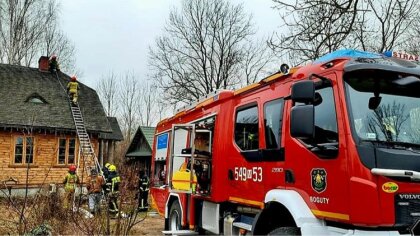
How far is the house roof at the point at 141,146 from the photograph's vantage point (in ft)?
105

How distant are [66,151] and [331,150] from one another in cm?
2117

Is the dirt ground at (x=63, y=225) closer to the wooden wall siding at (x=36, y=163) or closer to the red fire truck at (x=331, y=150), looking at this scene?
the red fire truck at (x=331, y=150)

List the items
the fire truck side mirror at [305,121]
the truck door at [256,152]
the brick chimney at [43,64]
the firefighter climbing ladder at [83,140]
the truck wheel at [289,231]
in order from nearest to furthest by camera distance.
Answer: the fire truck side mirror at [305,121], the truck wheel at [289,231], the truck door at [256,152], the firefighter climbing ladder at [83,140], the brick chimney at [43,64]

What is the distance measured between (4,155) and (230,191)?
18357 millimetres

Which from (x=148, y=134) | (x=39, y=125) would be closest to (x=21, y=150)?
(x=39, y=125)

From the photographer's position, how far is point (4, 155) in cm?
2161

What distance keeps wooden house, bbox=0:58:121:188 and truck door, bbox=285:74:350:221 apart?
17.2m

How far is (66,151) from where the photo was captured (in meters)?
23.4

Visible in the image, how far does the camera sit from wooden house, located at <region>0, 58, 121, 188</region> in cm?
2178

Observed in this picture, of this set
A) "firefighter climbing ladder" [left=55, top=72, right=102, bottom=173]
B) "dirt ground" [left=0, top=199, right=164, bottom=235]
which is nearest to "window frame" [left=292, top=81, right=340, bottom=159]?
"dirt ground" [left=0, top=199, right=164, bottom=235]

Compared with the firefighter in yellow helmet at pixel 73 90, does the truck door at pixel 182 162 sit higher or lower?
lower

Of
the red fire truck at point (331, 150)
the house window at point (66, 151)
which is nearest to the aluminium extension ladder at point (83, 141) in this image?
the house window at point (66, 151)

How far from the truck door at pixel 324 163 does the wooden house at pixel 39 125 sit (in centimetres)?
1720

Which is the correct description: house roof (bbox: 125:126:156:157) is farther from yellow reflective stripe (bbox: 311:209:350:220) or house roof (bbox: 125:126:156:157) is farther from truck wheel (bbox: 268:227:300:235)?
yellow reflective stripe (bbox: 311:209:350:220)
